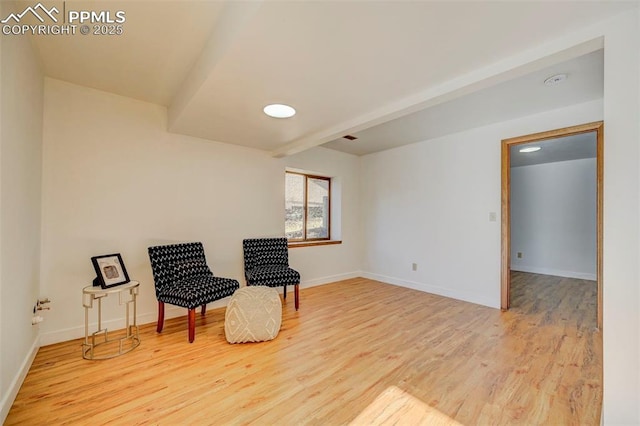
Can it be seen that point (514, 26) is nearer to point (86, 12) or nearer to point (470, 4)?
point (470, 4)

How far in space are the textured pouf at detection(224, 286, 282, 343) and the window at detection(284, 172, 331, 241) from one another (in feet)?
6.36

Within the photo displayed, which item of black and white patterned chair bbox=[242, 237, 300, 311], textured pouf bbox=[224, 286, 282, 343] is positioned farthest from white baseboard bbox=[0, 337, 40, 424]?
black and white patterned chair bbox=[242, 237, 300, 311]

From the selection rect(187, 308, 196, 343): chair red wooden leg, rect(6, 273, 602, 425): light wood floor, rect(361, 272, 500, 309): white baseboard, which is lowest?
rect(6, 273, 602, 425): light wood floor

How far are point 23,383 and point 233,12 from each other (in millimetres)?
2792

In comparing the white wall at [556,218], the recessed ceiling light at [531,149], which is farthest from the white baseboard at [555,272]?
the recessed ceiling light at [531,149]

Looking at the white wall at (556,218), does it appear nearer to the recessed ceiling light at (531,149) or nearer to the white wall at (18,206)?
the recessed ceiling light at (531,149)

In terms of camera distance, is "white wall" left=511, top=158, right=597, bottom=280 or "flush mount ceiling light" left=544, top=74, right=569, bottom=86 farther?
"white wall" left=511, top=158, right=597, bottom=280

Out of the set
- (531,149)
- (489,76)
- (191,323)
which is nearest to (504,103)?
(489,76)

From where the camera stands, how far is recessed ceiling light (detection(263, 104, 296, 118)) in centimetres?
243

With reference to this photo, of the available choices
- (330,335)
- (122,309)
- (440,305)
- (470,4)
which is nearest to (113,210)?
(122,309)

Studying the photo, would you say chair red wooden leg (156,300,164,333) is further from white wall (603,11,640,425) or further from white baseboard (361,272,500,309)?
white baseboard (361,272,500,309)

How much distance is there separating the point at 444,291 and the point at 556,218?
3633 millimetres

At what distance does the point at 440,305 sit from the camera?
3564mm

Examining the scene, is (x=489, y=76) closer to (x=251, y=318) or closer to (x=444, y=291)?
(x=251, y=318)
